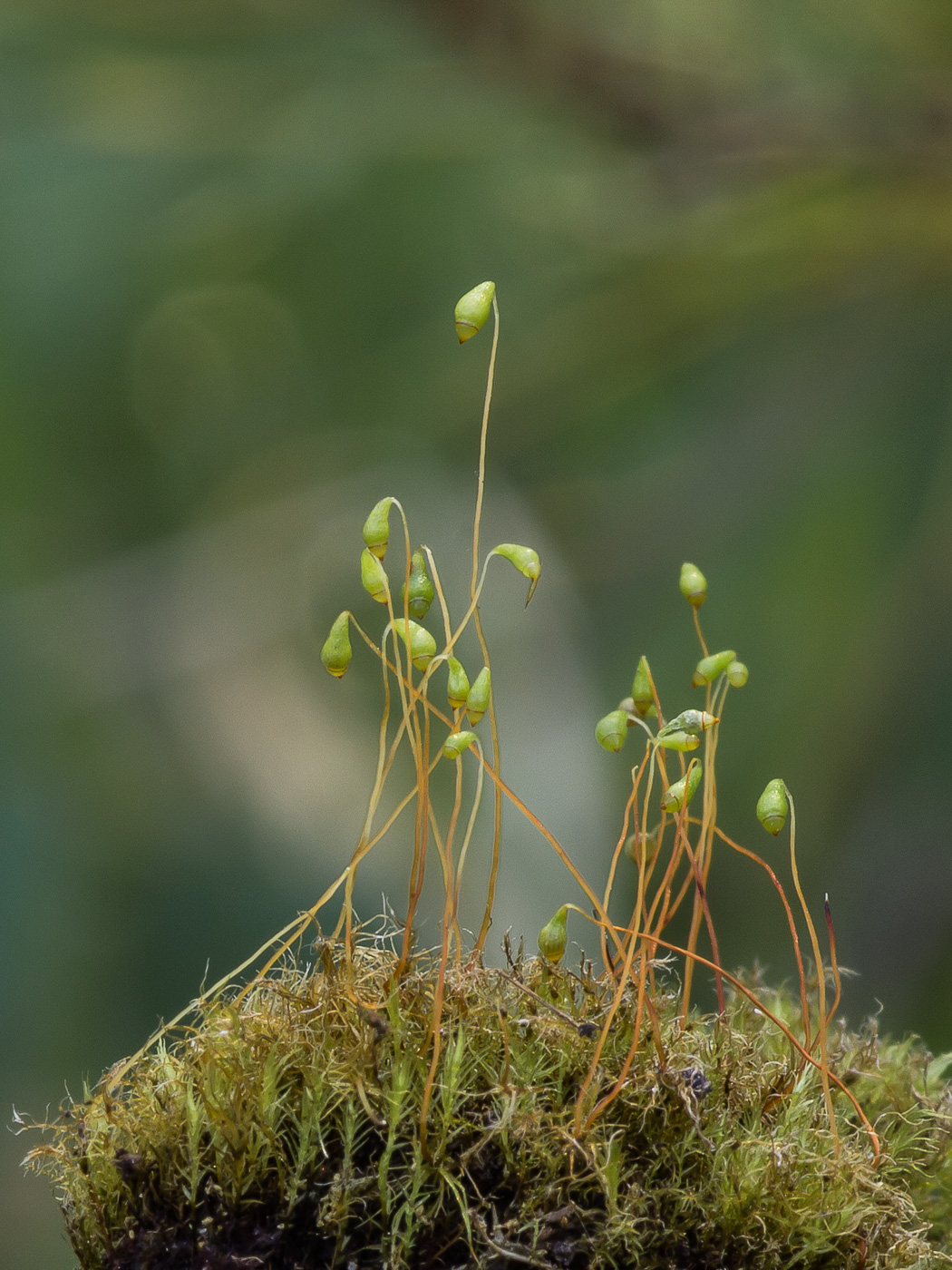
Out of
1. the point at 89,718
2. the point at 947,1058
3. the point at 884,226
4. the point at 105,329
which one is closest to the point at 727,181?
the point at 884,226

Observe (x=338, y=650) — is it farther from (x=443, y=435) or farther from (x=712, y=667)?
(x=443, y=435)

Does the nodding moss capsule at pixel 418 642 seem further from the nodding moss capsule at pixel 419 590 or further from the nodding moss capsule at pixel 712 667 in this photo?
the nodding moss capsule at pixel 712 667

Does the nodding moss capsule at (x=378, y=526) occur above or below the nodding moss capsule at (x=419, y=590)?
above

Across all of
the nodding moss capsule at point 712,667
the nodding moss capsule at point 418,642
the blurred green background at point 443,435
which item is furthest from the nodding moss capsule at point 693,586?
the blurred green background at point 443,435

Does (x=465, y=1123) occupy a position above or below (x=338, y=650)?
below

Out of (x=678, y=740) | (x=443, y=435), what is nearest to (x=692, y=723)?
(x=678, y=740)

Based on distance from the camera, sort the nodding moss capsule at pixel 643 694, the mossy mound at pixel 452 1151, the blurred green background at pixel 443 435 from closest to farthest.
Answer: the mossy mound at pixel 452 1151 → the nodding moss capsule at pixel 643 694 → the blurred green background at pixel 443 435

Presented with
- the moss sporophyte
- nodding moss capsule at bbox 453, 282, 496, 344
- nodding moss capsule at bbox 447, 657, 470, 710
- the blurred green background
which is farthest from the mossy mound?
the blurred green background
